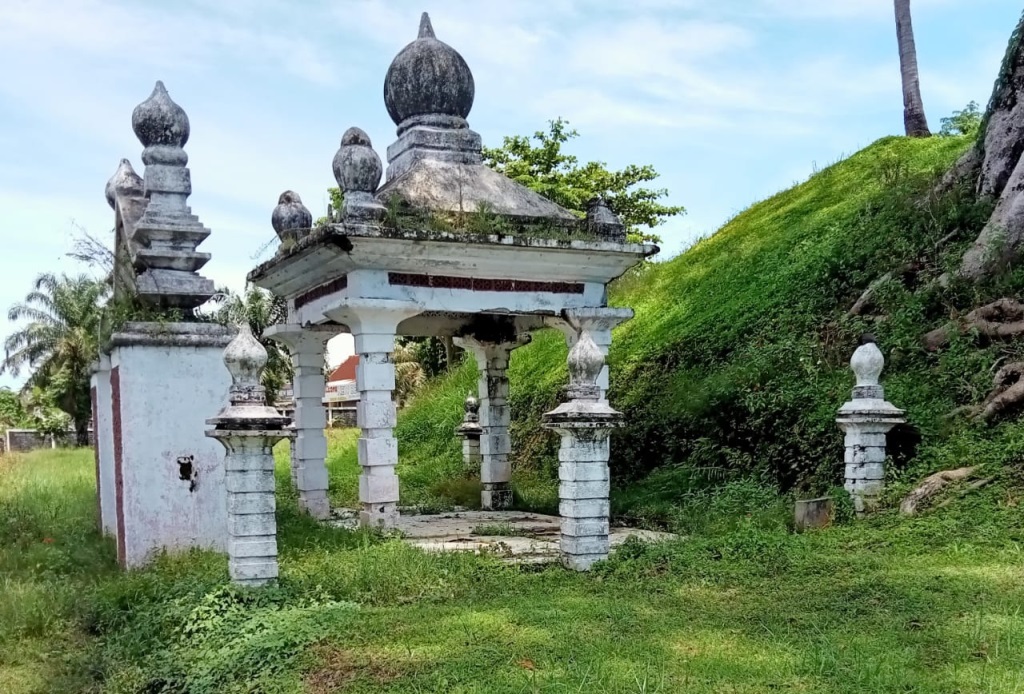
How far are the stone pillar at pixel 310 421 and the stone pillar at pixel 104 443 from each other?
6.83 feet

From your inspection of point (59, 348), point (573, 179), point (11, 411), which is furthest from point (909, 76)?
point (11, 411)

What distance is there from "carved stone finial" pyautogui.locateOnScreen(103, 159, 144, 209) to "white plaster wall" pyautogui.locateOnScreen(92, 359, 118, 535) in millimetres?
1673

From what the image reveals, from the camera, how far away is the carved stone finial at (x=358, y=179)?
340 inches

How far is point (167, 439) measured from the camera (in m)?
8.15

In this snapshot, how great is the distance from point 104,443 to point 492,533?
4.08 metres

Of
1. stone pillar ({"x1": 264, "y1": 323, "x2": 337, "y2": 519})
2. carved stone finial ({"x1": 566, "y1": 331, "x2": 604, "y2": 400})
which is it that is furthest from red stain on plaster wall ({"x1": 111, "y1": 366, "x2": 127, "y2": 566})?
carved stone finial ({"x1": 566, "y1": 331, "x2": 604, "y2": 400})

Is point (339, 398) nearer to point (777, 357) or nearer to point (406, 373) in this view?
point (406, 373)

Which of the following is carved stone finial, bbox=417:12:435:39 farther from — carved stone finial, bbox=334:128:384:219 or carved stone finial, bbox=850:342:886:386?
carved stone finial, bbox=850:342:886:386

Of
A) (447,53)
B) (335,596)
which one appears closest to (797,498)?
(335,596)

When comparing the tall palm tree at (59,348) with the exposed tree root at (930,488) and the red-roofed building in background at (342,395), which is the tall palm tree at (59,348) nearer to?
the red-roofed building in background at (342,395)

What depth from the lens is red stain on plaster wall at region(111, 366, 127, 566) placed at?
8148mm

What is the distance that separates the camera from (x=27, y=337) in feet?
112

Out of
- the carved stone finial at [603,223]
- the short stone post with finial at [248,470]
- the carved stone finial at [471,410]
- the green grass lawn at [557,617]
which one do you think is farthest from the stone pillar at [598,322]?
the carved stone finial at [471,410]

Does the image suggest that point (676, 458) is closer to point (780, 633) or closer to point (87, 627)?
point (780, 633)
